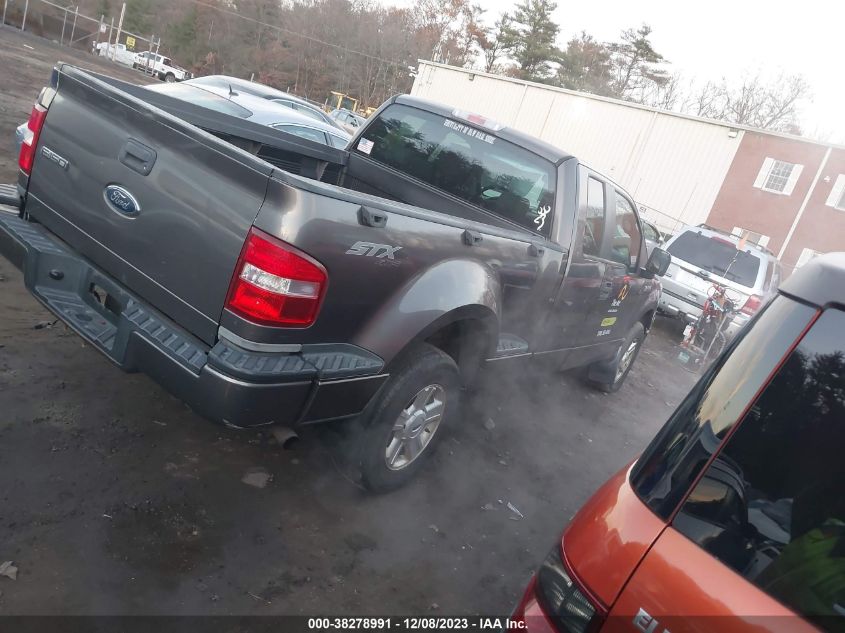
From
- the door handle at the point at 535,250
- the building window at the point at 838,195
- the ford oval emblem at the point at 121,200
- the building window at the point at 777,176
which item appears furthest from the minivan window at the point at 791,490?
→ the building window at the point at 838,195

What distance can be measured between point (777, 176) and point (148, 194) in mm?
29559

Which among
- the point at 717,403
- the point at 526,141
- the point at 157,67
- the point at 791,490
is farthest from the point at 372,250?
the point at 157,67

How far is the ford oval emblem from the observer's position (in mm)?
2646

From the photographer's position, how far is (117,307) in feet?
9.20

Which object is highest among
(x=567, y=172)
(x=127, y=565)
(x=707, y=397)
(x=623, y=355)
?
(x=567, y=172)

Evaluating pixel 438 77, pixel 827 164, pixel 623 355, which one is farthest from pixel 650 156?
pixel 623 355

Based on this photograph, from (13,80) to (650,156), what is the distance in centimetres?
2438

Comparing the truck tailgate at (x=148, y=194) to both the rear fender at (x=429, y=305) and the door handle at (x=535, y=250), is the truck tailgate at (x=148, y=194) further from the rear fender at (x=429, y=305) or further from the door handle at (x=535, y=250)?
the door handle at (x=535, y=250)

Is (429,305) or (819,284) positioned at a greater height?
(819,284)

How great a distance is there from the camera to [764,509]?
1.40m

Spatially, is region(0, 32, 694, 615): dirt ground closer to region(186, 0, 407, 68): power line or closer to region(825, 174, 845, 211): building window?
region(825, 174, 845, 211): building window

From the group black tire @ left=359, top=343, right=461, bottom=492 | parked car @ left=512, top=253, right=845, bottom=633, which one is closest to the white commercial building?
black tire @ left=359, top=343, right=461, bottom=492

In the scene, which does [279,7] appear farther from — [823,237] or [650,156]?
[823,237]

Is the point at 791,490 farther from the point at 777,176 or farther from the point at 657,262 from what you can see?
the point at 777,176
